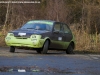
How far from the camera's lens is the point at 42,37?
16219 millimetres

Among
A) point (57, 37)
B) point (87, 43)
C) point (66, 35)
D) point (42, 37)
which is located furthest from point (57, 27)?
point (87, 43)

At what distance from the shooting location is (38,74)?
941 cm

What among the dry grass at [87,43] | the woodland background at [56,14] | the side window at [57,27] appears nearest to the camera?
the side window at [57,27]

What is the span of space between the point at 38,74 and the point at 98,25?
23557 mm

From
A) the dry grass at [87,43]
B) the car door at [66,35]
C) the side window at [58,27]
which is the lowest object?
the dry grass at [87,43]

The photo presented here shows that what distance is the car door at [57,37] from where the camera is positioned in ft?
56.3

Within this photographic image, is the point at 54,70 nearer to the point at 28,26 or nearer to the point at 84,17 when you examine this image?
the point at 28,26

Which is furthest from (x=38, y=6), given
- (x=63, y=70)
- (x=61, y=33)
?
(x=63, y=70)

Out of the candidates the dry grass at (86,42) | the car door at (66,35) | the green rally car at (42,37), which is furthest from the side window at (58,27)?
the dry grass at (86,42)

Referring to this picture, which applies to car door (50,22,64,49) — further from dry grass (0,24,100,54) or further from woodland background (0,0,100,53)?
woodland background (0,0,100,53)

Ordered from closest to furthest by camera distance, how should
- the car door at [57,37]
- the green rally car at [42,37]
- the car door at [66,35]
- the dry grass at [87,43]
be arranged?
the green rally car at [42,37], the car door at [57,37], the car door at [66,35], the dry grass at [87,43]

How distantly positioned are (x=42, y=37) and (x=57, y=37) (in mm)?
1376

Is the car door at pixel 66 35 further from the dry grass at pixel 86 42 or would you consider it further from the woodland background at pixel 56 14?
the woodland background at pixel 56 14

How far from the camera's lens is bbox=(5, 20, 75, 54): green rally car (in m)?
16.1
